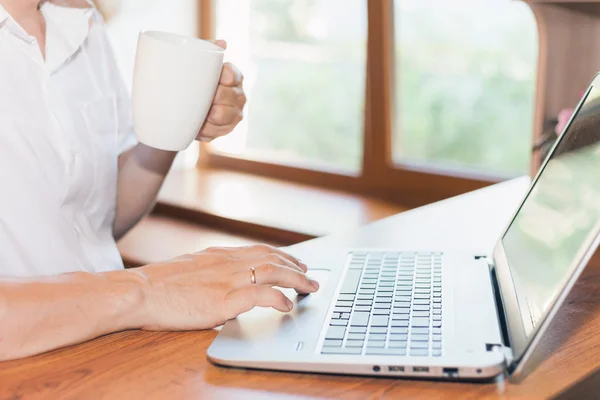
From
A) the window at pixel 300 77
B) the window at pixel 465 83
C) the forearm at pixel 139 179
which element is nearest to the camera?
the forearm at pixel 139 179

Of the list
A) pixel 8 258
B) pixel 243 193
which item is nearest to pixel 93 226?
→ pixel 8 258

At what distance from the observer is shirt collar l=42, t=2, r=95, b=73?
3.81 ft

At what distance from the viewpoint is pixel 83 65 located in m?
1.24

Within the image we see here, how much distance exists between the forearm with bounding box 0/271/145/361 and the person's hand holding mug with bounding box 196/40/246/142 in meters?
0.33

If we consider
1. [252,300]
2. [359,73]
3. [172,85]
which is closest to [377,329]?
[252,300]

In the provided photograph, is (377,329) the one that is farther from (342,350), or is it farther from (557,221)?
(557,221)

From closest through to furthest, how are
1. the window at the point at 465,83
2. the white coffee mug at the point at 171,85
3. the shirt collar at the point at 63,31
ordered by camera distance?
the white coffee mug at the point at 171,85, the shirt collar at the point at 63,31, the window at the point at 465,83

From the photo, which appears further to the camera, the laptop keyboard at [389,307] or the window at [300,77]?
the window at [300,77]

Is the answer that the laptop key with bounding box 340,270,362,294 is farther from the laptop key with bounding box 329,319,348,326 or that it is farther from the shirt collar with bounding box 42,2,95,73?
the shirt collar with bounding box 42,2,95,73

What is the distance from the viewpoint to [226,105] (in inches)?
42.5

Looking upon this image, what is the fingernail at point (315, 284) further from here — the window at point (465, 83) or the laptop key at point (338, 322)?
the window at point (465, 83)

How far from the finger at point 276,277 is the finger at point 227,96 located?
0.31 m

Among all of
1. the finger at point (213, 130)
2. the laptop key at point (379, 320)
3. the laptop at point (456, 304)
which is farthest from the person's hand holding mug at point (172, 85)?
the laptop key at point (379, 320)

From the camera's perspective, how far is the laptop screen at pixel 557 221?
691 millimetres
